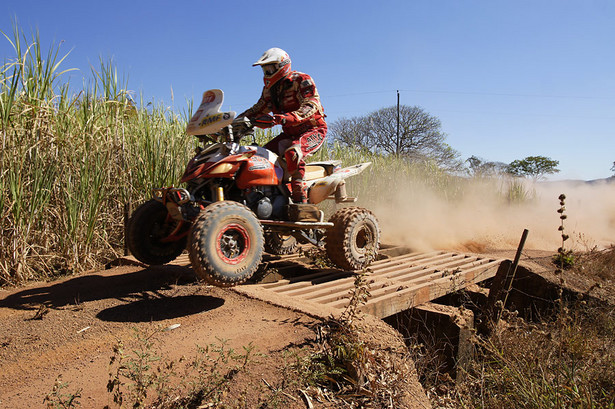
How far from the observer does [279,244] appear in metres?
5.13

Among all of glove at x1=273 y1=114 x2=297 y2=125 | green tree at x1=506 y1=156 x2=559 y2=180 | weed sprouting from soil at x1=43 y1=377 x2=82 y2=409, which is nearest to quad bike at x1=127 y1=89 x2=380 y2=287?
glove at x1=273 y1=114 x2=297 y2=125

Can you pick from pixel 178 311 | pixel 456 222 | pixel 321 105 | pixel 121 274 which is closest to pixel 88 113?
pixel 121 274

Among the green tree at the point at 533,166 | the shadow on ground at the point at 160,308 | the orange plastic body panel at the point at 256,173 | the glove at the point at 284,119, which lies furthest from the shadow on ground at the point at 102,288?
the green tree at the point at 533,166

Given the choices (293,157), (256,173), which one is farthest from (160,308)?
(293,157)

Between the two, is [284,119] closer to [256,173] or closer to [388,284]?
[256,173]

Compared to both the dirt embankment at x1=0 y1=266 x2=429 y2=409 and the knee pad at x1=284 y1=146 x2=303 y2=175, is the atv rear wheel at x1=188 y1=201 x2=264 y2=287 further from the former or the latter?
the knee pad at x1=284 y1=146 x2=303 y2=175

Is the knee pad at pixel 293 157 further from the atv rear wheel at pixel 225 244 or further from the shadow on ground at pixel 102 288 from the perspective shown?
the shadow on ground at pixel 102 288

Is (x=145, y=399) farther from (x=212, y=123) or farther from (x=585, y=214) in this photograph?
(x=585, y=214)

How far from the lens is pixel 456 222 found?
11.1m

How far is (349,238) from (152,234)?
179cm

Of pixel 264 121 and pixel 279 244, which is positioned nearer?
pixel 264 121

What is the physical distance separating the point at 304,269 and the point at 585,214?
15183 mm

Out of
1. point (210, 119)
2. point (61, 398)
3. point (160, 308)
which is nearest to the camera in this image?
point (61, 398)

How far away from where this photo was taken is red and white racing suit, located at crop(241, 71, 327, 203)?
4.09 meters
